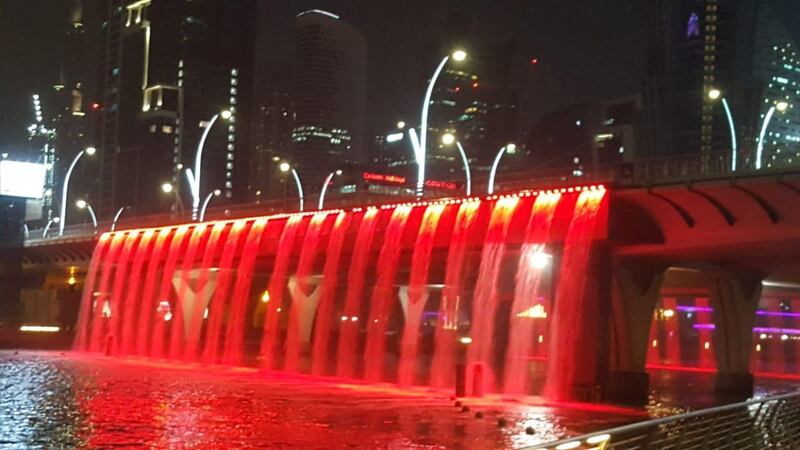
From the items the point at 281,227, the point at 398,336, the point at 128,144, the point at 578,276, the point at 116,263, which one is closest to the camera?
the point at 578,276

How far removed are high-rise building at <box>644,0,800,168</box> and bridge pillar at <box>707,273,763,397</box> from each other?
135 feet

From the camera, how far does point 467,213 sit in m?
50.0

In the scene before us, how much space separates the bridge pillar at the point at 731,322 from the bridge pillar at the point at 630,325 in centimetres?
869

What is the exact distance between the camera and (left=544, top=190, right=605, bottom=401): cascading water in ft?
142

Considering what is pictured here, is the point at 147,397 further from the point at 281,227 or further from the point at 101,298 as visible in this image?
the point at 101,298

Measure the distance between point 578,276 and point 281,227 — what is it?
25625 millimetres

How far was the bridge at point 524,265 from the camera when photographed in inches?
1678

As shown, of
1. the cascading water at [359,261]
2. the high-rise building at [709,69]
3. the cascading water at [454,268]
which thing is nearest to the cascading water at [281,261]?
the cascading water at [359,261]

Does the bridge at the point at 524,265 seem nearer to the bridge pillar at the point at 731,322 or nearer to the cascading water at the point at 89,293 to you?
the bridge pillar at the point at 731,322

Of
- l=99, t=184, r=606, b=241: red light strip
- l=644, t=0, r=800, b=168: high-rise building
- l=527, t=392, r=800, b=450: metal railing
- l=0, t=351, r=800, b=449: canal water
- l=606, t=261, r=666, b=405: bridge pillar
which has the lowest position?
l=0, t=351, r=800, b=449: canal water

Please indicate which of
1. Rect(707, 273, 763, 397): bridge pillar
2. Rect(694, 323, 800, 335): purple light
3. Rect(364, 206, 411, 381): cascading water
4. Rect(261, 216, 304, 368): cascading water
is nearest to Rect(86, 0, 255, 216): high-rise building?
Rect(694, 323, 800, 335): purple light

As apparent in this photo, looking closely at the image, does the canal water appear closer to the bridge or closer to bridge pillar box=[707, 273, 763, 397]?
bridge pillar box=[707, 273, 763, 397]

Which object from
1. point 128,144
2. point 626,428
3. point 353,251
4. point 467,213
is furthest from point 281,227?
point 128,144

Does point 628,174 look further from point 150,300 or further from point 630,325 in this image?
point 150,300
